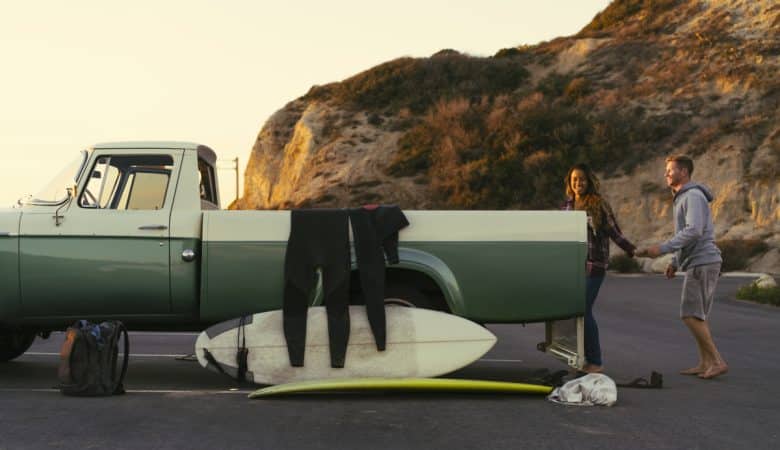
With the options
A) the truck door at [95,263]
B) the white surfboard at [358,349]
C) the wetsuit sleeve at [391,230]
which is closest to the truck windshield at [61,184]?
the truck door at [95,263]

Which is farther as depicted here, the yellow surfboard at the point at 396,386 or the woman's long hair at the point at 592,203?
the woman's long hair at the point at 592,203

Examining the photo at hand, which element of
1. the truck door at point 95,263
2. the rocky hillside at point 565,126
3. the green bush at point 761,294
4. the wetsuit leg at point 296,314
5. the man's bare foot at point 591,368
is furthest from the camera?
the rocky hillside at point 565,126

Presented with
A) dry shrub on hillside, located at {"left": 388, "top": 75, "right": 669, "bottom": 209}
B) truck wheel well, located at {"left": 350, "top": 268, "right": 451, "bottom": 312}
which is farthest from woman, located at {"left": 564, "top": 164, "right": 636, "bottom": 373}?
dry shrub on hillside, located at {"left": 388, "top": 75, "right": 669, "bottom": 209}

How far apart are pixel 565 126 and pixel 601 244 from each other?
39934 mm

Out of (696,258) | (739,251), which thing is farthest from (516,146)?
(696,258)

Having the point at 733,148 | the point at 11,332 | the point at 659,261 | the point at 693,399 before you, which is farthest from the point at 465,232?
the point at 733,148

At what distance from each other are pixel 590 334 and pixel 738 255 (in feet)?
95.4

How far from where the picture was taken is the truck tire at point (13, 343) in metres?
10.4

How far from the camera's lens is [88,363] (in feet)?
27.5

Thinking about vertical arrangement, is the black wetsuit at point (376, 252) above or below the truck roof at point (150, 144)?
below

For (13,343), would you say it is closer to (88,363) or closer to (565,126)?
(88,363)

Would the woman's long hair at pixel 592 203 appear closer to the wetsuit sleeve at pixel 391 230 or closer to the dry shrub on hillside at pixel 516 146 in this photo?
the wetsuit sleeve at pixel 391 230

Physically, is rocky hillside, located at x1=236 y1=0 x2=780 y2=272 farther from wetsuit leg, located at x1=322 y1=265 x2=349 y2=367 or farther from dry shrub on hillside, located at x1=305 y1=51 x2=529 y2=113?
wetsuit leg, located at x1=322 y1=265 x2=349 y2=367

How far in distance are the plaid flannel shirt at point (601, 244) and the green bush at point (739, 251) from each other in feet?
90.9
